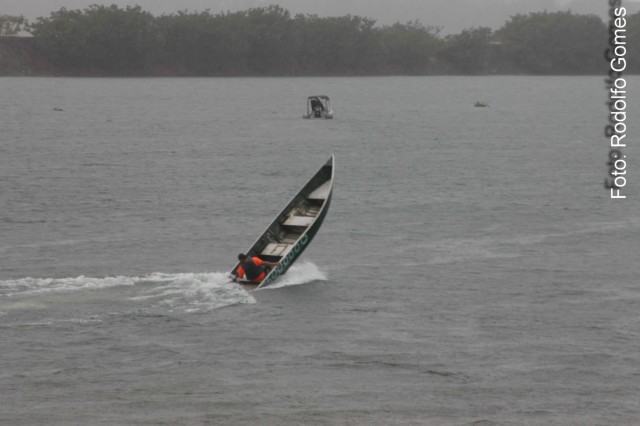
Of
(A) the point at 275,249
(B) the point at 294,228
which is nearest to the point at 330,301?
(A) the point at 275,249

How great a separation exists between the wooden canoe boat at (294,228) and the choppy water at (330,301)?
1125 mm

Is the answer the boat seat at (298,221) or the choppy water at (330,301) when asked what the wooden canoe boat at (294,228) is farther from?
the choppy water at (330,301)

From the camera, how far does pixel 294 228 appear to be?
55.5 m

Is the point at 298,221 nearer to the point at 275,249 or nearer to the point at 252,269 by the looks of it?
the point at 275,249

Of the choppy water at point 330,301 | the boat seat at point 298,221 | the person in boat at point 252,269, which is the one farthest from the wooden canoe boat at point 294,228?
the choppy water at point 330,301

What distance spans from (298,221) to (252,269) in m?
5.83

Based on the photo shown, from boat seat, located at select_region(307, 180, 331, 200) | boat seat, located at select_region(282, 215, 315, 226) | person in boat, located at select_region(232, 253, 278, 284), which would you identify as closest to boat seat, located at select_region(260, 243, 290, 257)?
boat seat, located at select_region(282, 215, 315, 226)

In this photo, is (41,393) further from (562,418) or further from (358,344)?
(562,418)

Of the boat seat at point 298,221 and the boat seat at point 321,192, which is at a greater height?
the boat seat at point 321,192

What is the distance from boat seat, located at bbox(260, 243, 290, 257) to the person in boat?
1.89 m

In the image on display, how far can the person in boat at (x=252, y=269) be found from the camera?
1986 inches

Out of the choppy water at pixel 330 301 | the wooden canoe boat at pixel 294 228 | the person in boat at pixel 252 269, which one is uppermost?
the wooden canoe boat at pixel 294 228

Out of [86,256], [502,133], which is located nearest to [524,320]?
[86,256]

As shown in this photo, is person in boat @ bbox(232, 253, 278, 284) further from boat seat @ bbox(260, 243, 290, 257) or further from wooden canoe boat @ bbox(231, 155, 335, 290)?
boat seat @ bbox(260, 243, 290, 257)
